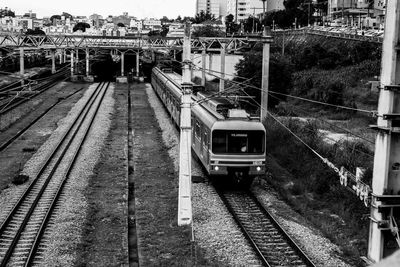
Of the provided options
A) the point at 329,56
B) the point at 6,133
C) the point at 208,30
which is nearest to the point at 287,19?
the point at 208,30

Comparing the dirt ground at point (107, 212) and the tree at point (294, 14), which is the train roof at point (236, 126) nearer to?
the dirt ground at point (107, 212)

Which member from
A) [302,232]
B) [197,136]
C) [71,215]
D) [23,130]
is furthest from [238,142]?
[23,130]

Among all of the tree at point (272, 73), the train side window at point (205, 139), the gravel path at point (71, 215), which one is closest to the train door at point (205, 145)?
the train side window at point (205, 139)

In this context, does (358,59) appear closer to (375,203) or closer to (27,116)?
(27,116)

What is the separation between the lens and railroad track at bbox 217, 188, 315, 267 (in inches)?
473

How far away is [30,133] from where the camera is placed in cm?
2962

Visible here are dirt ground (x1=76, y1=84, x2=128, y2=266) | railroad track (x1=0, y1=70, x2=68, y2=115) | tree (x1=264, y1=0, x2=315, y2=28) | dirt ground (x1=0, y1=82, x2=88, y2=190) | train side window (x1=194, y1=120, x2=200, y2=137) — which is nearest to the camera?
dirt ground (x1=76, y1=84, x2=128, y2=266)

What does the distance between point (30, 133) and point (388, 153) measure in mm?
24537

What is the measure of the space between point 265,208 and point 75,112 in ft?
81.3

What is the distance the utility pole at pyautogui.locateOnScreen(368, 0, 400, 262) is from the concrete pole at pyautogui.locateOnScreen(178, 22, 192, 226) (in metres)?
6.14

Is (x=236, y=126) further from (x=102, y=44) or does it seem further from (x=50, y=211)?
(x=102, y=44)

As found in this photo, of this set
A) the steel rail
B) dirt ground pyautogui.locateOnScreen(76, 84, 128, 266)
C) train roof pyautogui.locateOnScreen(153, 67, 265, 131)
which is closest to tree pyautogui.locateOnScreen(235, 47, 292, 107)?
dirt ground pyautogui.locateOnScreen(76, 84, 128, 266)

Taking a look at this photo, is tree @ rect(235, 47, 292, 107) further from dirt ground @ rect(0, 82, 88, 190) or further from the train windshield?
the train windshield

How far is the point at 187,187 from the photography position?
14000mm
